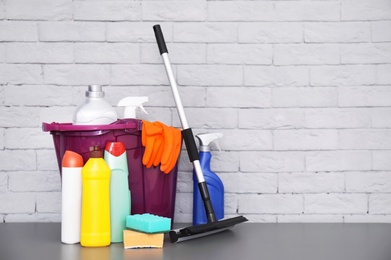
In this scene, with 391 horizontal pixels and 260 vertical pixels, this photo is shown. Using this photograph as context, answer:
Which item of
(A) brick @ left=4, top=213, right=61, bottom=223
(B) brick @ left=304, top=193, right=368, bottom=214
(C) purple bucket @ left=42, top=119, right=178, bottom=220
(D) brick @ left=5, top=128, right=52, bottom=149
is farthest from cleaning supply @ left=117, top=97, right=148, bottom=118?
(B) brick @ left=304, top=193, right=368, bottom=214

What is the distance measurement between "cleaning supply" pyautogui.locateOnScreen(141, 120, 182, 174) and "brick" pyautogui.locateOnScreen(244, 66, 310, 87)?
17.6 inches

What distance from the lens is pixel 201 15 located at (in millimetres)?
2336

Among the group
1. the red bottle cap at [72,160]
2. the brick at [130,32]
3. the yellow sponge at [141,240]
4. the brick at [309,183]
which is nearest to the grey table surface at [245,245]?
the yellow sponge at [141,240]

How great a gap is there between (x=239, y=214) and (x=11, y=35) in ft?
3.71

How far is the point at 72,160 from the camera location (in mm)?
1909

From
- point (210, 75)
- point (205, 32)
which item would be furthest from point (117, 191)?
point (205, 32)

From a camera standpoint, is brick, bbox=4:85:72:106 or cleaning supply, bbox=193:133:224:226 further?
brick, bbox=4:85:72:106

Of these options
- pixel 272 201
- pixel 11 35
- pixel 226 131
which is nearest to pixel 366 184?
pixel 272 201

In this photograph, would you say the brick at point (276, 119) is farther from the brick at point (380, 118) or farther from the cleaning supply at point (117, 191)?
the cleaning supply at point (117, 191)

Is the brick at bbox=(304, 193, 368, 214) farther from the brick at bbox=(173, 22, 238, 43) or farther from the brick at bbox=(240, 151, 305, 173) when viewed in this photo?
the brick at bbox=(173, 22, 238, 43)

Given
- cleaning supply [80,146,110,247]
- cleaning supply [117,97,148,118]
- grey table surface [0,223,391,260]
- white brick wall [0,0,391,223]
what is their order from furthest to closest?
white brick wall [0,0,391,223] → cleaning supply [117,97,148,118] → cleaning supply [80,146,110,247] → grey table surface [0,223,391,260]

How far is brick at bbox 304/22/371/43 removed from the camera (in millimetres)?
2344

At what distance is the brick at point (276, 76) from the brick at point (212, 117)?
139 mm

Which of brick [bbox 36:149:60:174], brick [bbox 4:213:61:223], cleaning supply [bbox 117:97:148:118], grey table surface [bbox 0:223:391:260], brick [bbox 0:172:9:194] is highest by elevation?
cleaning supply [bbox 117:97:148:118]
